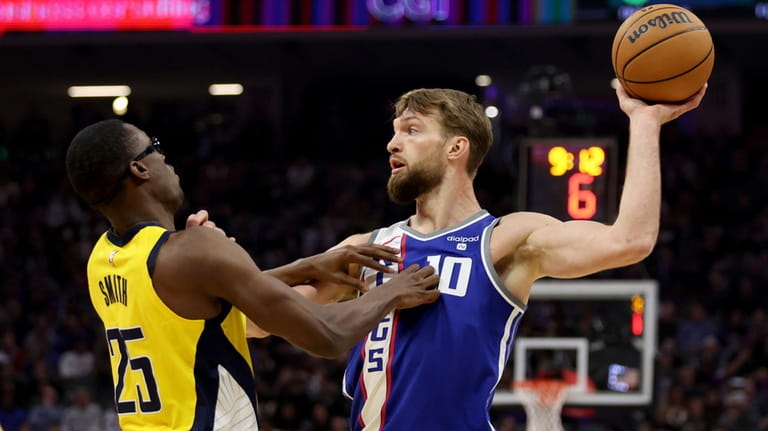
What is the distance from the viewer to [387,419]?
4.11 meters

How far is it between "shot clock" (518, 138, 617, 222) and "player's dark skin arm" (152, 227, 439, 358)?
6671 millimetres

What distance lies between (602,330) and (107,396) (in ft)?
21.5

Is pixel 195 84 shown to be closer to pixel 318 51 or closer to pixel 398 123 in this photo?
pixel 318 51

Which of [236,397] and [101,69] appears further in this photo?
[101,69]

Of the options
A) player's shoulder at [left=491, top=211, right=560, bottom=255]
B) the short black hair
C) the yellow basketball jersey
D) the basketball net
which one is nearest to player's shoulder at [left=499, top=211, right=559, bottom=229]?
player's shoulder at [left=491, top=211, right=560, bottom=255]

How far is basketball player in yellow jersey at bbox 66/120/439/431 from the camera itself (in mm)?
3633

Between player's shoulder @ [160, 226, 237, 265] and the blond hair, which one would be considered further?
the blond hair

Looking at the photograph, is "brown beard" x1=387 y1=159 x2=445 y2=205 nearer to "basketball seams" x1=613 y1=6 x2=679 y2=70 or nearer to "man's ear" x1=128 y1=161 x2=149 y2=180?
"basketball seams" x1=613 y1=6 x2=679 y2=70

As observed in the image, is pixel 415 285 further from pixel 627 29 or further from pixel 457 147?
pixel 627 29

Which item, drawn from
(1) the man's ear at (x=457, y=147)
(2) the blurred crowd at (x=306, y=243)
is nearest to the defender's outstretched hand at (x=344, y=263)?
(1) the man's ear at (x=457, y=147)

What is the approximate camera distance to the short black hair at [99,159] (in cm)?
370

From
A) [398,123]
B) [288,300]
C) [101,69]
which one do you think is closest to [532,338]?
[398,123]

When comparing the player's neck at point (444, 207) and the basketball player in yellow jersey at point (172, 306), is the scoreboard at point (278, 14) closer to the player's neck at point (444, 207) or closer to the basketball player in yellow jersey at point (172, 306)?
the player's neck at point (444, 207)

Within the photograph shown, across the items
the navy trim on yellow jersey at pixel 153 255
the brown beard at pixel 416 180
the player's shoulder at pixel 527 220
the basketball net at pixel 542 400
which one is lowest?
the basketball net at pixel 542 400
